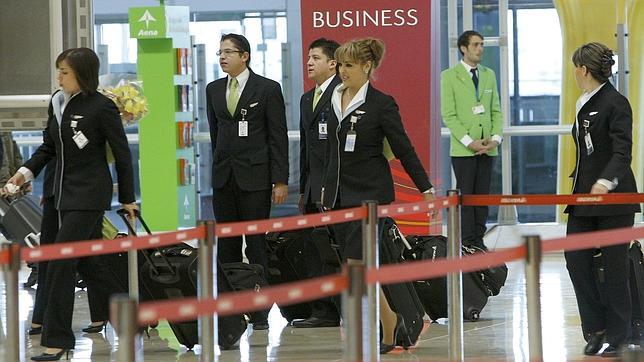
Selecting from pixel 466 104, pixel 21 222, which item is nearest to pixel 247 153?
pixel 21 222

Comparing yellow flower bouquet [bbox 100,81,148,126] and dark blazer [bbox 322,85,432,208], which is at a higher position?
yellow flower bouquet [bbox 100,81,148,126]

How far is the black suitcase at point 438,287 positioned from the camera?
756 centimetres

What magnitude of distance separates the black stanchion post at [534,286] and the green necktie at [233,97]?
3681 mm

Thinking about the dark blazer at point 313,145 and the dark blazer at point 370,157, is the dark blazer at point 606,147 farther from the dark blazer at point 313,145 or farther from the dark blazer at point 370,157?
the dark blazer at point 313,145

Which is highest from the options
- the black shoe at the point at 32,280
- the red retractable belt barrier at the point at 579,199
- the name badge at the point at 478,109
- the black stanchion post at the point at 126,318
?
the name badge at the point at 478,109

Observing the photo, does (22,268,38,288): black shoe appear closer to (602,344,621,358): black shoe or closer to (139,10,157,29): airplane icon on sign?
(139,10,157,29): airplane icon on sign

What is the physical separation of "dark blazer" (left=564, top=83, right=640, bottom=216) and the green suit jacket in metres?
4.09

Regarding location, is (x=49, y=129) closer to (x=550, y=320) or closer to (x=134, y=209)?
(x=134, y=209)

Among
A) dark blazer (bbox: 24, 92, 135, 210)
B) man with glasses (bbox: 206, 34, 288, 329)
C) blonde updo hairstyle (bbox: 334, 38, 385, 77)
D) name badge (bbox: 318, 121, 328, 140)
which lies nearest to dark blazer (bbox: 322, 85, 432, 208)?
blonde updo hairstyle (bbox: 334, 38, 385, 77)

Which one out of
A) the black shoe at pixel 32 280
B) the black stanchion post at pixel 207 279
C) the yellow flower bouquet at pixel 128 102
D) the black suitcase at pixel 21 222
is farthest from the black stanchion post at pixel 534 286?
the black shoe at pixel 32 280

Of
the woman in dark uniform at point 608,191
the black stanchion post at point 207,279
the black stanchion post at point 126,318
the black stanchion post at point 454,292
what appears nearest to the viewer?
the black stanchion post at point 126,318

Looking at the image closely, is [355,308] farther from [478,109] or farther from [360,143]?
[478,109]

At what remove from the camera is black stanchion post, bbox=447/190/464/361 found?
609 cm

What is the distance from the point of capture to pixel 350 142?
6.34m
